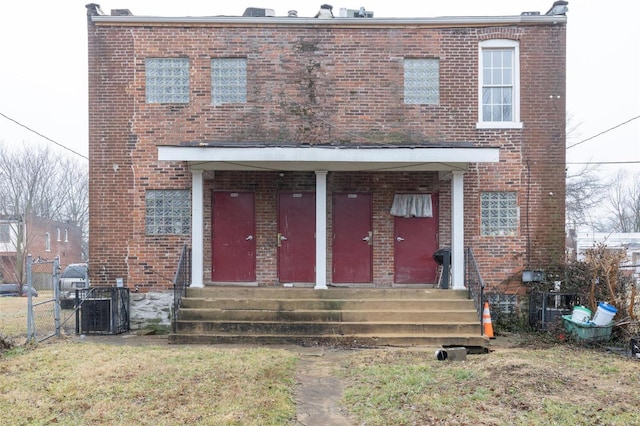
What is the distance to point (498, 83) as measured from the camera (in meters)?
12.3

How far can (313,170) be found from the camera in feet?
38.3

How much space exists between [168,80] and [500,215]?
8.12 metres

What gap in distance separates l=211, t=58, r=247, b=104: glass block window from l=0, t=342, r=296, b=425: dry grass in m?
5.75

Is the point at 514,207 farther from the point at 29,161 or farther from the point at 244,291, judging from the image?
the point at 29,161

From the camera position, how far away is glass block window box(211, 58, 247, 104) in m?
12.2

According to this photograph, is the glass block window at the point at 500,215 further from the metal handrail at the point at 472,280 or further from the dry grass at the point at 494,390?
the dry grass at the point at 494,390

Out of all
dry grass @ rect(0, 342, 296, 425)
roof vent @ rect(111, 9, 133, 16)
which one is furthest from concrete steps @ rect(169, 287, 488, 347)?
roof vent @ rect(111, 9, 133, 16)

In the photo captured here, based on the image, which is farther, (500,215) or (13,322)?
(13,322)

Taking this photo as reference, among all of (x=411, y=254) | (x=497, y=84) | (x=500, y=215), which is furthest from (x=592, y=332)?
(x=497, y=84)

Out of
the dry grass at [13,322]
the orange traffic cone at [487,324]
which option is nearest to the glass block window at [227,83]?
the dry grass at [13,322]

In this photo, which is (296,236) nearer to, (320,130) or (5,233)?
(320,130)

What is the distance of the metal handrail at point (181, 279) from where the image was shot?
10.4 m

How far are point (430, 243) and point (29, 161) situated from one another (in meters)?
40.7

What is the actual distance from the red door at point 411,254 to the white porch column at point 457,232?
90cm
